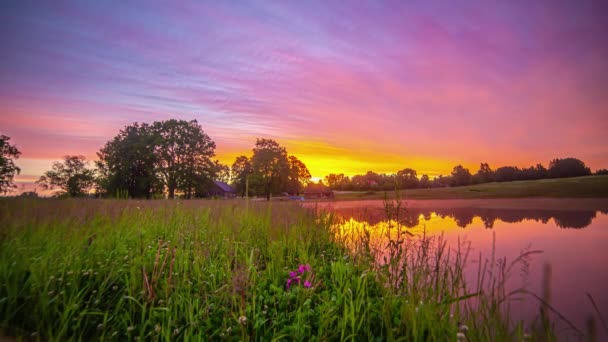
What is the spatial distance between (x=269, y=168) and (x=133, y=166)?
21.4 meters

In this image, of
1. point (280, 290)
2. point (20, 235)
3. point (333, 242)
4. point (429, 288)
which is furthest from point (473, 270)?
point (20, 235)

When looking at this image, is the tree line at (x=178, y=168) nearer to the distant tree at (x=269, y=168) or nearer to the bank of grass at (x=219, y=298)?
the distant tree at (x=269, y=168)

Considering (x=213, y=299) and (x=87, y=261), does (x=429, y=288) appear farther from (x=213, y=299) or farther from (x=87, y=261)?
(x=87, y=261)

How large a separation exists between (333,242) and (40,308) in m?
5.36

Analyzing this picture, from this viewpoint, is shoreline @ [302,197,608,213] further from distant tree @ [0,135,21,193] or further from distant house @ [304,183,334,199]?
distant tree @ [0,135,21,193]

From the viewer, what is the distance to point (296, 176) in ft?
178

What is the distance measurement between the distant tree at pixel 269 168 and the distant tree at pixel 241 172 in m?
2.51

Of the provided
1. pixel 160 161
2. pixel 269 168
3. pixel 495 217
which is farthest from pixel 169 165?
pixel 495 217

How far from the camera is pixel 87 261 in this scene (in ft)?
13.2

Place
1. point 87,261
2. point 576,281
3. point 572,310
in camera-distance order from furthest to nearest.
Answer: point 576,281 → point 572,310 → point 87,261

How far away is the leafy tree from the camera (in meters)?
36.3

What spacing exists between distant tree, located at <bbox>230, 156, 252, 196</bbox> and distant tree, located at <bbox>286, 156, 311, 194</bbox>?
7826 millimetres

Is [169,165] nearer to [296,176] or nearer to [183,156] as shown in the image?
[183,156]

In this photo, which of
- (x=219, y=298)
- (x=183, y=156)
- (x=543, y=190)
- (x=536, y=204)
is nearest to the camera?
(x=219, y=298)
